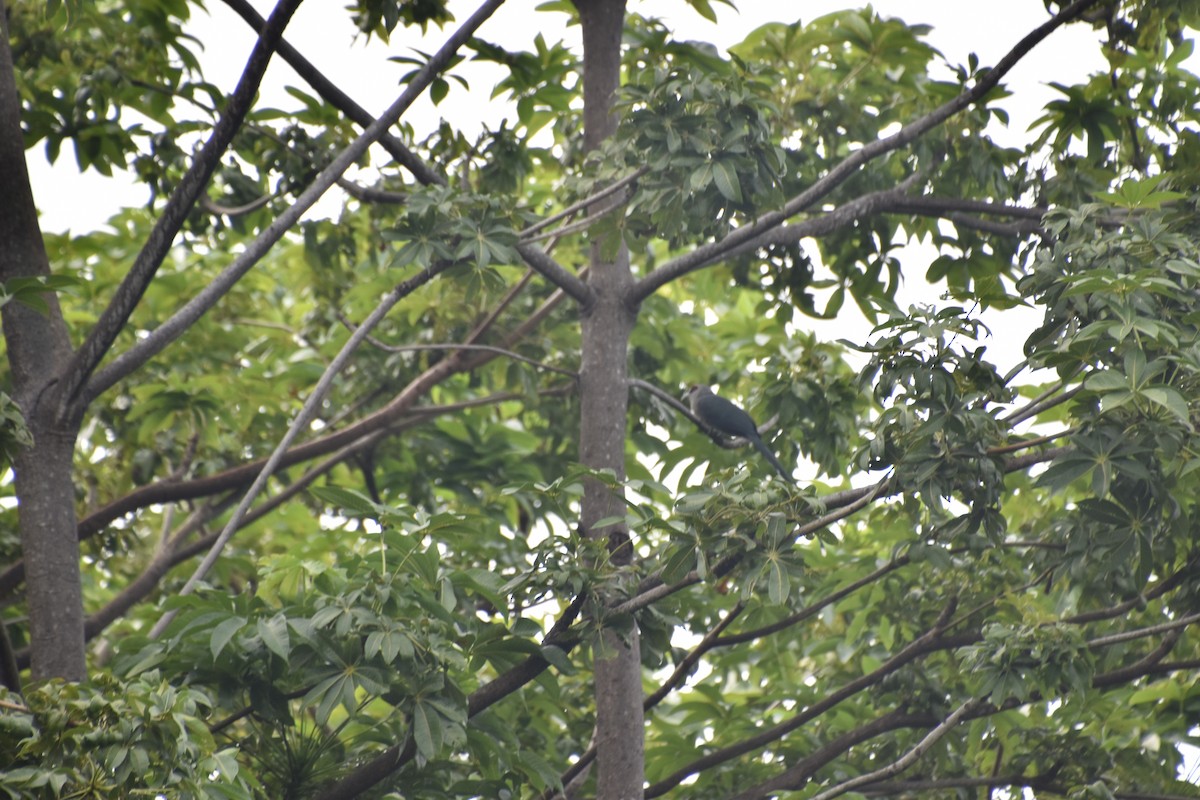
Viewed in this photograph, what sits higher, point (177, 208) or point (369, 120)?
point (369, 120)

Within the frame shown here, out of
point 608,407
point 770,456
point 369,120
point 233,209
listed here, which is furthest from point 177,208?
point 770,456

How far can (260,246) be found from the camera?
16.0 feet

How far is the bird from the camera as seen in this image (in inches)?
253

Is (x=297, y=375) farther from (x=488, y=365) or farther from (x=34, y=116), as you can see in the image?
(x=34, y=116)

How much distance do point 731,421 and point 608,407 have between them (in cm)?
71

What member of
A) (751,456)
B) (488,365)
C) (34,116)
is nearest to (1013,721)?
(751,456)

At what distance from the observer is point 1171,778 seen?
6027 mm

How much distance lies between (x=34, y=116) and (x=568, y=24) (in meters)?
2.94

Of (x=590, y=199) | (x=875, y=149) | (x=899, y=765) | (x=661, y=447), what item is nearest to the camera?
(x=899, y=765)

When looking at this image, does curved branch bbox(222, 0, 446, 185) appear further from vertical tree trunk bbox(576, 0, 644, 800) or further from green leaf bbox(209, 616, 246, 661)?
green leaf bbox(209, 616, 246, 661)

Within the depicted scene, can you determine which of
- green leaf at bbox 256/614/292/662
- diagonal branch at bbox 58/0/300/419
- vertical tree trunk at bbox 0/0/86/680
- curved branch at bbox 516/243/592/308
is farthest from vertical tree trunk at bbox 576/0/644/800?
vertical tree trunk at bbox 0/0/86/680

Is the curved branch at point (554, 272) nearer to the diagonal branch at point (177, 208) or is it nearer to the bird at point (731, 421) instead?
the bird at point (731, 421)

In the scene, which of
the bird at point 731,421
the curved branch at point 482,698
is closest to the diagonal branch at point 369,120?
the bird at point 731,421

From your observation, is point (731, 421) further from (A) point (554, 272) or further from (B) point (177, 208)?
(B) point (177, 208)
